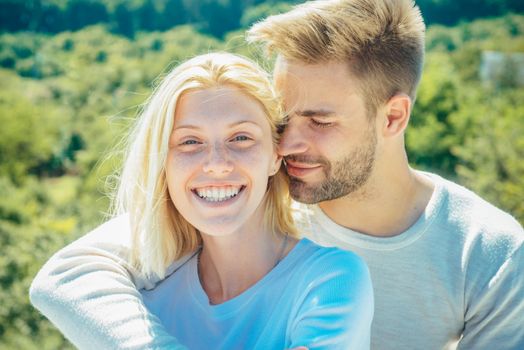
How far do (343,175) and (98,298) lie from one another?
0.99m

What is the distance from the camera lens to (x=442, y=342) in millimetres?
2000

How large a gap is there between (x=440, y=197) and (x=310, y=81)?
1.98 ft

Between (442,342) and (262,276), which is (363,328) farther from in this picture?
(442,342)

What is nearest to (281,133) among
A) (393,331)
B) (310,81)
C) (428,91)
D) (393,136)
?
(310,81)

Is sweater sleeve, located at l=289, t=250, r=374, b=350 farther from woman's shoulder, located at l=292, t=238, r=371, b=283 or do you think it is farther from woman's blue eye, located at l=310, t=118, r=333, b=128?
woman's blue eye, located at l=310, t=118, r=333, b=128

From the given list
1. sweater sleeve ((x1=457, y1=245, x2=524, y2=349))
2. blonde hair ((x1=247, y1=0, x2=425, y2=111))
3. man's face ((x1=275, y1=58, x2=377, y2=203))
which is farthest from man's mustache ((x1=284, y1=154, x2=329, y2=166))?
sweater sleeve ((x1=457, y1=245, x2=524, y2=349))

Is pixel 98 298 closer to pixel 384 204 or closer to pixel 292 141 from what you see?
pixel 292 141

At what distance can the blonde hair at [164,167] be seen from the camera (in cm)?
157

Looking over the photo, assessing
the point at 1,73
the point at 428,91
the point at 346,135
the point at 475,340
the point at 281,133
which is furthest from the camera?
the point at 1,73

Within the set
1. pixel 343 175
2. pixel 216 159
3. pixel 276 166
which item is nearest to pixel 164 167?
pixel 216 159

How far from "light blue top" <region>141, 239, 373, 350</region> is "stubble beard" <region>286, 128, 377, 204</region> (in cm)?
43

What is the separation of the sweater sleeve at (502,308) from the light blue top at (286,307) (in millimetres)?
639

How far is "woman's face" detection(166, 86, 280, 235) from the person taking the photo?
60.2 inches

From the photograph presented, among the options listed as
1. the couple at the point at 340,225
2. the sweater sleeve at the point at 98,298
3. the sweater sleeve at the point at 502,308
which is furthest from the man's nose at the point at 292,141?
the sweater sleeve at the point at 502,308
